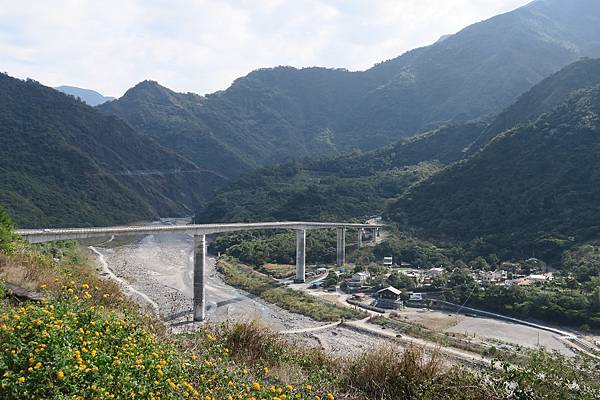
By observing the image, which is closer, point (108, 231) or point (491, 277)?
point (108, 231)

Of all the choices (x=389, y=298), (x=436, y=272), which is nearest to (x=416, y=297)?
(x=389, y=298)

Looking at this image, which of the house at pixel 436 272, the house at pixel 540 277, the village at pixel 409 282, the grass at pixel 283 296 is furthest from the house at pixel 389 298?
the house at pixel 540 277

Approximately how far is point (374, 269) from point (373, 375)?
42783mm

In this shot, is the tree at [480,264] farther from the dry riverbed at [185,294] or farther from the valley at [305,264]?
the dry riverbed at [185,294]

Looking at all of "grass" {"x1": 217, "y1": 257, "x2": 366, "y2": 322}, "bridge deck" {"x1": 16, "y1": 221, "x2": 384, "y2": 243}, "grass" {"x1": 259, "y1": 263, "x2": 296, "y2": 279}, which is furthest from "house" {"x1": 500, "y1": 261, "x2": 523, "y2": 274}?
"bridge deck" {"x1": 16, "y1": 221, "x2": 384, "y2": 243}

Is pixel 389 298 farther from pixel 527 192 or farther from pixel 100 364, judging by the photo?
pixel 100 364

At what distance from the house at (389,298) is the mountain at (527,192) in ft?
58.8

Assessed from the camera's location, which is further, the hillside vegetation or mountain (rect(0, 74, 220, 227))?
mountain (rect(0, 74, 220, 227))

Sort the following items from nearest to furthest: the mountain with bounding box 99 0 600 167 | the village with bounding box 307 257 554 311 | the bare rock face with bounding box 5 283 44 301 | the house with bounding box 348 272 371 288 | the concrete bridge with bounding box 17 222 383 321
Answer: the bare rock face with bounding box 5 283 44 301
the concrete bridge with bounding box 17 222 383 321
the village with bounding box 307 257 554 311
the house with bounding box 348 272 371 288
the mountain with bounding box 99 0 600 167

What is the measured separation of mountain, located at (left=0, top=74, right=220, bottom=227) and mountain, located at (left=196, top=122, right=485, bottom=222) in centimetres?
1293

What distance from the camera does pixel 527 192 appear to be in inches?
2211

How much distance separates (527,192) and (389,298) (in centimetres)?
2913

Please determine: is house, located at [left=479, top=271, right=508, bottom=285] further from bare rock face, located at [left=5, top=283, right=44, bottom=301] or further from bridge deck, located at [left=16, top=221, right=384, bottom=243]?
bare rock face, located at [left=5, top=283, right=44, bottom=301]

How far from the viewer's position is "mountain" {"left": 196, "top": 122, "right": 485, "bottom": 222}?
250 feet
